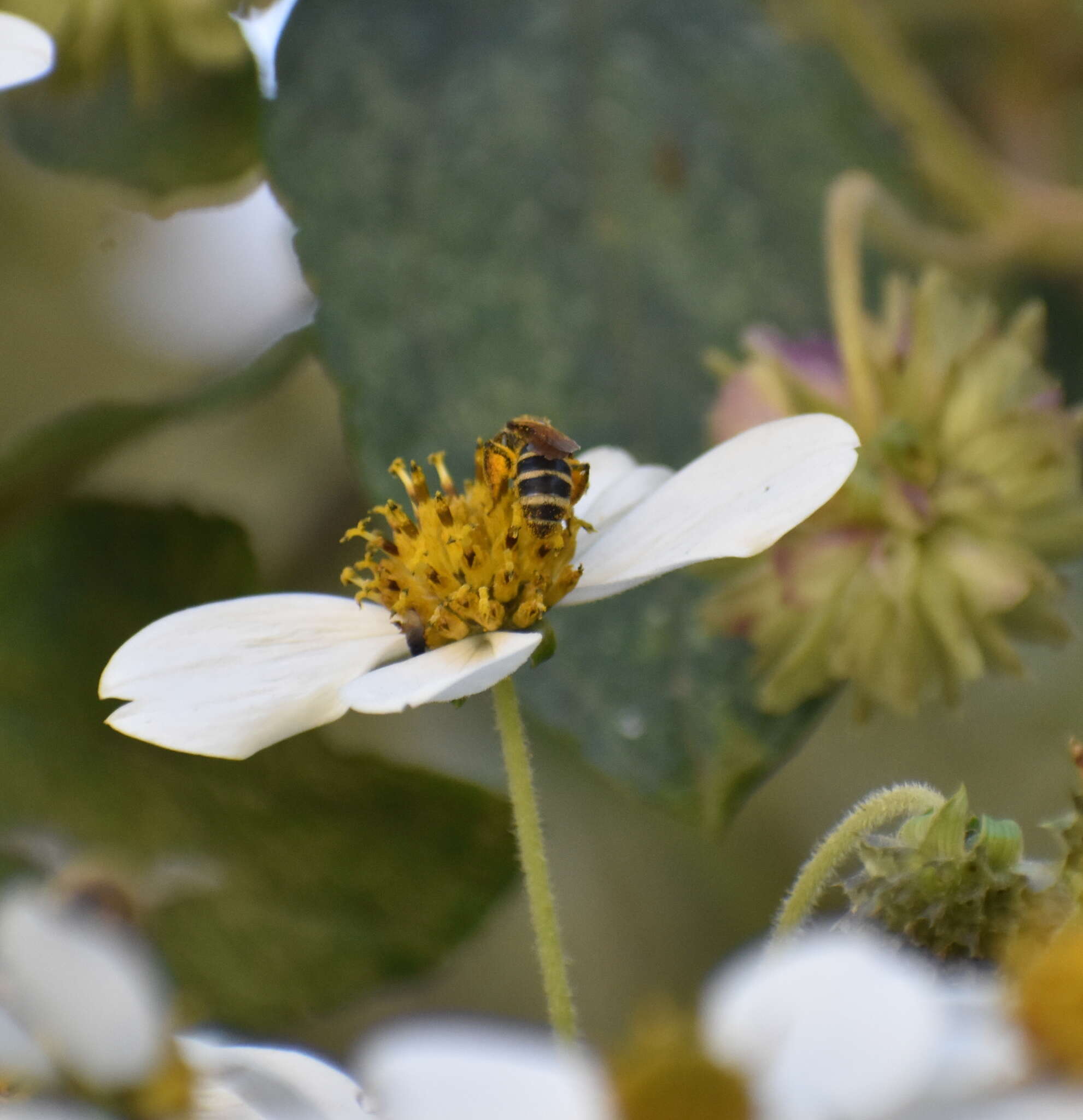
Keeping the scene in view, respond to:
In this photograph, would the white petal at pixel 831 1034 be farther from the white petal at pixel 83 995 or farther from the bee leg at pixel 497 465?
the bee leg at pixel 497 465

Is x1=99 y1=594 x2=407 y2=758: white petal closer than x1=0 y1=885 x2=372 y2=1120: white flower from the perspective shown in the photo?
No

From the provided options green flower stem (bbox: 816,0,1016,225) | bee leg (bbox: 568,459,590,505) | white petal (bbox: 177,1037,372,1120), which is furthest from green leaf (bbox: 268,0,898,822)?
white petal (bbox: 177,1037,372,1120)

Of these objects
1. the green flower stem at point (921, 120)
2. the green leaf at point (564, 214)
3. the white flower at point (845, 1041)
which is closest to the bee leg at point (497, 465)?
the green leaf at point (564, 214)

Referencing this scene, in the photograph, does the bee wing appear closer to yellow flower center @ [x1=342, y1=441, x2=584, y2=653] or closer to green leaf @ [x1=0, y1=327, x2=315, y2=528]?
yellow flower center @ [x1=342, y1=441, x2=584, y2=653]

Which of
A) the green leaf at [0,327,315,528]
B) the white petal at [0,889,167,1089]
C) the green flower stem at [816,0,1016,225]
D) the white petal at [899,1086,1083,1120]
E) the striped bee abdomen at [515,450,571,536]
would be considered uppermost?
the green flower stem at [816,0,1016,225]

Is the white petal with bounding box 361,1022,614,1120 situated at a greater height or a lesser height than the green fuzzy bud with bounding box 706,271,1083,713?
lesser

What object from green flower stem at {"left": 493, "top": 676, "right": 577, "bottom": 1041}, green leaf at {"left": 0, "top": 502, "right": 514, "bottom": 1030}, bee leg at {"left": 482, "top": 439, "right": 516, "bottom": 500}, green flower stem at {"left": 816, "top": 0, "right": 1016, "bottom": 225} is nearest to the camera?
green flower stem at {"left": 493, "top": 676, "right": 577, "bottom": 1041}

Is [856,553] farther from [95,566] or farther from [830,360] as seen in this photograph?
[95,566]

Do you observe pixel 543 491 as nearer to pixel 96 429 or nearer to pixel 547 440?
pixel 547 440
